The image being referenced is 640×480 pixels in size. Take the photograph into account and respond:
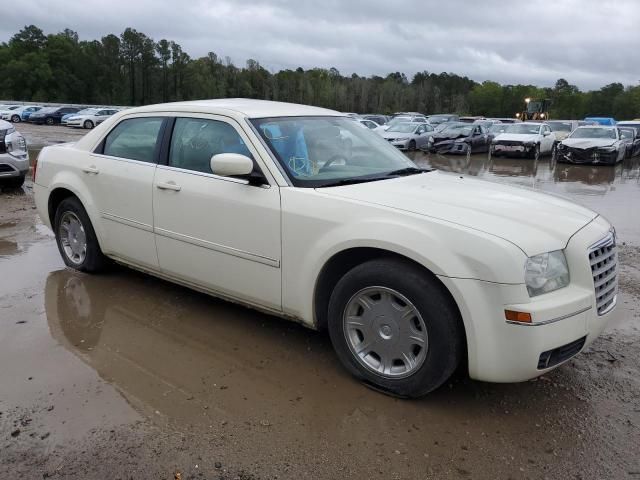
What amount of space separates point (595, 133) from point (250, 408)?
2097 centimetres

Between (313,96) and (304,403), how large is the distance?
389ft

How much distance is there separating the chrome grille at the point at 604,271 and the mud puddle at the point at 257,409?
60 centimetres

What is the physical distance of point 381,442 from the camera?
2789mm

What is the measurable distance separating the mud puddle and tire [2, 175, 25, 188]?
21.4ft

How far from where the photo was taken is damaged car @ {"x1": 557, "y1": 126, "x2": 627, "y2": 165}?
1886 centimetres

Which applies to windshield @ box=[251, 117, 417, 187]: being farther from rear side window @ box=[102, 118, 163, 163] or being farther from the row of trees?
the row of trees

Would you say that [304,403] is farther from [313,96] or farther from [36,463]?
[313,96]

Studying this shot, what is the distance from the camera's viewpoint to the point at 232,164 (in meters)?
3.46

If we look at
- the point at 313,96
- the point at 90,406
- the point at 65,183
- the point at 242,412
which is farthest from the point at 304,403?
the point at 313,96

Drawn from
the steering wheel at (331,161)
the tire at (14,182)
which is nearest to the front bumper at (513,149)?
the tire at (14,182)

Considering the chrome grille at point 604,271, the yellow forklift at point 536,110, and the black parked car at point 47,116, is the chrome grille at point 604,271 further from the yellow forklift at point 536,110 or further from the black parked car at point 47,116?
the black parked car at point 47,116

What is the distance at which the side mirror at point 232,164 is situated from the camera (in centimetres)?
346

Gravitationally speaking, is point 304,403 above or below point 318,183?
below

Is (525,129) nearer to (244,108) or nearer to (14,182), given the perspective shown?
(14,182)
